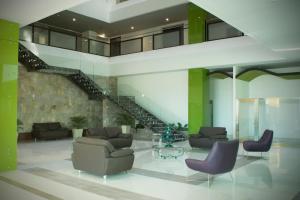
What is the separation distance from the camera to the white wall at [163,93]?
1552cm

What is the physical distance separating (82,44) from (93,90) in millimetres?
2821

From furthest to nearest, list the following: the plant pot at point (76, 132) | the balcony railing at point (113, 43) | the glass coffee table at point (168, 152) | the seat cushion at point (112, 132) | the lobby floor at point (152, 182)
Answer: the plant pot at point (76, 132) < the balcony railing at point (113, 43) < the seat cushion at point (112, 132) < the glass coffee table at point (168, 152) < the lobby floor at point (152, 182)

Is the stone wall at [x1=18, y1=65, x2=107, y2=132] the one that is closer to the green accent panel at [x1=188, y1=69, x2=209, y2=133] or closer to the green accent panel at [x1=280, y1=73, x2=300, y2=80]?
the green accent panel at [x1=188, y1=69, x2=209, y2=133]

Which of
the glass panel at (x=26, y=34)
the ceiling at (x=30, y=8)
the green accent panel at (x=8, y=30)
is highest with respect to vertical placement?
the glass panel at (x=26, y=34)

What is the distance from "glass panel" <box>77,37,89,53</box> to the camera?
640 inches

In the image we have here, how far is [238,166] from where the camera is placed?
7805mm

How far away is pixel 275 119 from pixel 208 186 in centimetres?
827

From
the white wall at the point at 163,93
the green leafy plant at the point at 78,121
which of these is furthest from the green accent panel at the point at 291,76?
the green leafy plant at the point at 78,121

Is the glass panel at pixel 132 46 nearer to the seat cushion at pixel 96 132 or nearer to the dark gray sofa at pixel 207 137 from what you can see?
the seat cushion at pixel 96 132

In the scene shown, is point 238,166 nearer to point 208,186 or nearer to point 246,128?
point 208,186

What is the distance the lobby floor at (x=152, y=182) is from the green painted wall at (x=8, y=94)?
1.57 feet

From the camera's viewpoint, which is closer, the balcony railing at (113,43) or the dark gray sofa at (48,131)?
the dark gray sofa at (48,131)

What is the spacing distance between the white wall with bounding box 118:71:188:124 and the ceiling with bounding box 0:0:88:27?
978 cm

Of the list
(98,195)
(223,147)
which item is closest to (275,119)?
(223,147)
